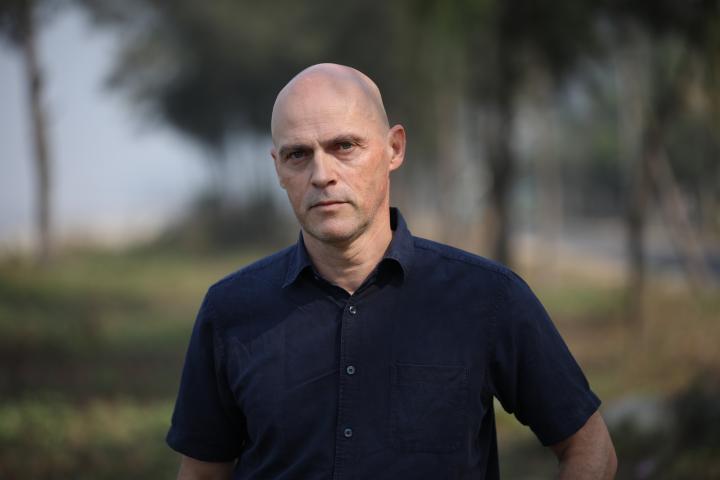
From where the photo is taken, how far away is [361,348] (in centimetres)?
237

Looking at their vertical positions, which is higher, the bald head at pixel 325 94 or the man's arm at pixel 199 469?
the bald head at pixel 325 94

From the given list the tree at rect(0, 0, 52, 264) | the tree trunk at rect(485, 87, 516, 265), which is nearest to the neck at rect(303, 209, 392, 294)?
the tree trunk at rect(485, 87, 516, 265)

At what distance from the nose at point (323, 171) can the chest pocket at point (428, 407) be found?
0.47m

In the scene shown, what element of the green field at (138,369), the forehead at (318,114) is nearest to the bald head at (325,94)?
the forehead at (318,114)

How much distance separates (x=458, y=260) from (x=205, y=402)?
731 millimetres

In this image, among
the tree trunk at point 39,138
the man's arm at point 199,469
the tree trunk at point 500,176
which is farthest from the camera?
the tree trunk at point 39,138

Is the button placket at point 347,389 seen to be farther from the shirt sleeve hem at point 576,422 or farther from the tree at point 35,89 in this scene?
the tree at point 35,89

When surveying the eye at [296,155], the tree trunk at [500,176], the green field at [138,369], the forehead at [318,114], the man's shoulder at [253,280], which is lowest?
the green field at [138,369]

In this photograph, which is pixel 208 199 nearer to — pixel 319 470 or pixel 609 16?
pixel 609 16

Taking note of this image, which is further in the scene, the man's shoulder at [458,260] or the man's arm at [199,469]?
the man's arm at [199,469]

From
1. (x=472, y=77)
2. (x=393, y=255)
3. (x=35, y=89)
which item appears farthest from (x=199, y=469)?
(x=35, y=89)

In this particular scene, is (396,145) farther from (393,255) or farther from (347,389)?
(347,389)

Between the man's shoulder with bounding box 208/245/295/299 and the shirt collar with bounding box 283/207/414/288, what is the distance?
→ 0.03 meters

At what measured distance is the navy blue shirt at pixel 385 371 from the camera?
A: 2316 millimetres
